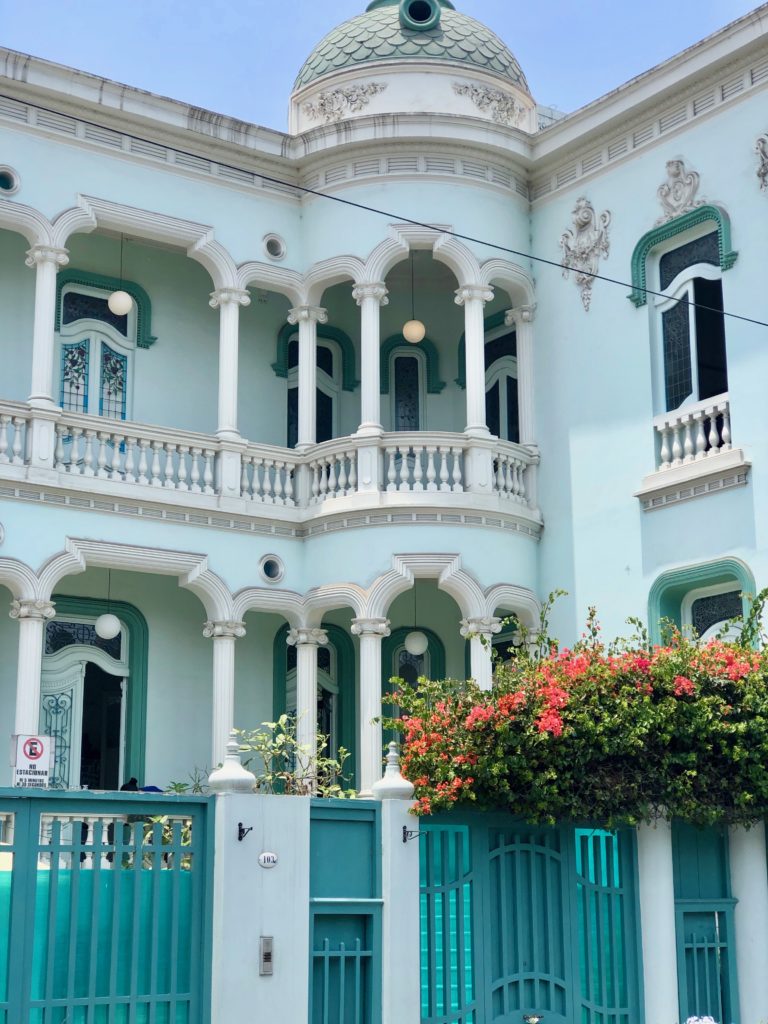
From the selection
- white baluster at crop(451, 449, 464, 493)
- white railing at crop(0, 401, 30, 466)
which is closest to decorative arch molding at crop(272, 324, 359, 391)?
white baluster at crop(451, 449, 464, 493)

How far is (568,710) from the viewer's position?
1083 centimetres

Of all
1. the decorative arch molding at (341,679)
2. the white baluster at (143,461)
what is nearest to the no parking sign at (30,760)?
the white baluster at (143,461)

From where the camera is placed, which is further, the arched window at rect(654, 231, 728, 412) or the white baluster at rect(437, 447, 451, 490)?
the white baluster at rect(437, 447, 451, 490)

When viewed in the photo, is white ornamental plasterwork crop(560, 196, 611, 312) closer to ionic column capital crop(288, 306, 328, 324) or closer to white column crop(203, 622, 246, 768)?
ionic column capital crop(288, 306, 328, 324)

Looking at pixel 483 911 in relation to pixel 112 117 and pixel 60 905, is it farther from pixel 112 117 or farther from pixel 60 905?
pixel 112 117

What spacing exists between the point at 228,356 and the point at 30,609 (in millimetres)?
3652

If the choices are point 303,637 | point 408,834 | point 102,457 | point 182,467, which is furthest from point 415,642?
point 408,834

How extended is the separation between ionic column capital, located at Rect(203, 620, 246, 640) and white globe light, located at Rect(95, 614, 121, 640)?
0.98 metres

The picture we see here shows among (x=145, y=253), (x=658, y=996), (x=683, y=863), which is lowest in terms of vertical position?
(x=658, y=996)

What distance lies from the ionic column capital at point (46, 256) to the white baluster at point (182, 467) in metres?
2.29

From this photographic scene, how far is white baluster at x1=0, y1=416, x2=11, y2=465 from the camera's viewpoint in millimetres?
15609

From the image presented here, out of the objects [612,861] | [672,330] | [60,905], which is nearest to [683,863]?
[612,861]

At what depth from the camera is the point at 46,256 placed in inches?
645

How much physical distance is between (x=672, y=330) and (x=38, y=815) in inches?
385
